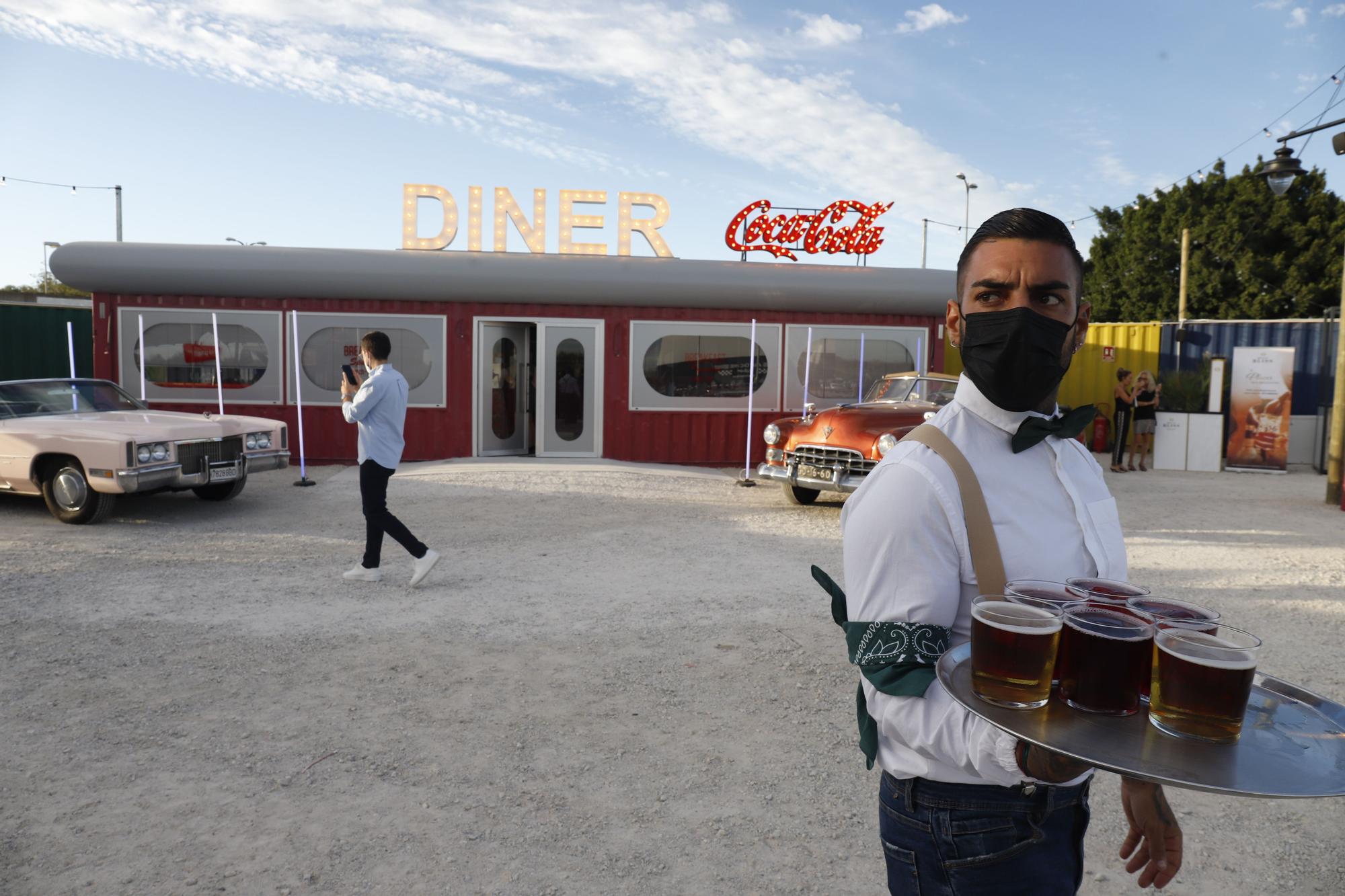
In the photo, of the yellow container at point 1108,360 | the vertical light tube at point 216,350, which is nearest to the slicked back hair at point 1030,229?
the vertical light tube at point 216,350

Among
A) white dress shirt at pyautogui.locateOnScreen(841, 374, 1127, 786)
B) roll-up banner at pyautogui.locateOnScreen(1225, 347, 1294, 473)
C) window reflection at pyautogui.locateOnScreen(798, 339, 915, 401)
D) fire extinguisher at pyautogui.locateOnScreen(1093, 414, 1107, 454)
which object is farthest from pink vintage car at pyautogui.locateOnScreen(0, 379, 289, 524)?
roll-up banner at pyautogui.locateOnScreen(1225, 347, 1294, 473)

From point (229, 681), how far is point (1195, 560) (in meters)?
7.89

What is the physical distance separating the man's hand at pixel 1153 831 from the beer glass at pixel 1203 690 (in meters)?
0.46

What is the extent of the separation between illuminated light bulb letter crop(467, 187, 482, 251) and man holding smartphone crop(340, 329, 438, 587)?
8.82 metres

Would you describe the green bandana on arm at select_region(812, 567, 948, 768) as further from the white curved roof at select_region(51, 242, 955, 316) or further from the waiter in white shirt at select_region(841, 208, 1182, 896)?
the white curved roof at select_region(51, 242, 955, 316)

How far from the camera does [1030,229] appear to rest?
1.57 m

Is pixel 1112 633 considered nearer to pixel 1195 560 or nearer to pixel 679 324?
pixel 1195 560

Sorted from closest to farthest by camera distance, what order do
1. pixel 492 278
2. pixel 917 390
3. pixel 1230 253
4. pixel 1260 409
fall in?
pixel 917 390 < pixel 492 278 < pixel 1260 409 < pixel 1230 253

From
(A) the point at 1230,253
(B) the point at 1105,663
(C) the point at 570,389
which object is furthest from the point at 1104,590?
(A) the point at 1230,253

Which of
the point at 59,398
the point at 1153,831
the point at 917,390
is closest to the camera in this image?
the point at 1153,831

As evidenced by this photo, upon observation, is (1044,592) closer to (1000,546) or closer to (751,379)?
(1000,546)

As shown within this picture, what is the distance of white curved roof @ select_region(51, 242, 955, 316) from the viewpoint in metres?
13.9

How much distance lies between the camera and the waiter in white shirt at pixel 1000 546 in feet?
4.66

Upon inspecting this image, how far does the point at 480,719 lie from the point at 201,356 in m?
12.4
